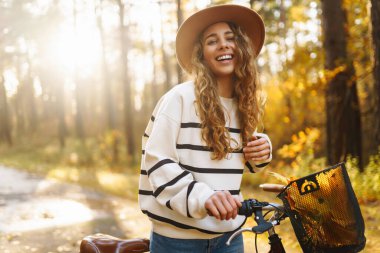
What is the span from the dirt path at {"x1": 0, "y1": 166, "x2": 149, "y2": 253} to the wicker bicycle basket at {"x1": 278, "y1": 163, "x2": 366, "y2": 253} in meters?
5.07

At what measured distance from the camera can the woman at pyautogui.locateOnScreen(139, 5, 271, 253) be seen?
2.21 m

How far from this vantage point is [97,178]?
574 inches

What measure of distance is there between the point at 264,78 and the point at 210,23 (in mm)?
6467

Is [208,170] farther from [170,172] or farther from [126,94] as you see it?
[126,94]

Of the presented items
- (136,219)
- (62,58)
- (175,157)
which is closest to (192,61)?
(175,157)

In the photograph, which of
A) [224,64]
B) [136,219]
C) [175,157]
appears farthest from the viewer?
[136,219]

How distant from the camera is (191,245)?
96.2 inches

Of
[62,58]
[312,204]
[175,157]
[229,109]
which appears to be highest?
[62,58]

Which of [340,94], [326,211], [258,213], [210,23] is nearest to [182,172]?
[258,213]

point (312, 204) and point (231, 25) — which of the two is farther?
point (231, 25)

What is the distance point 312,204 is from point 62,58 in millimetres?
28027

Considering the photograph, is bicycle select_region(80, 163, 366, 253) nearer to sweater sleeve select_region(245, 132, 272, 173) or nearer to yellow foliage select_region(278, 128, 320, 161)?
sweater sleeve select_region(245, 132, 272, 173)

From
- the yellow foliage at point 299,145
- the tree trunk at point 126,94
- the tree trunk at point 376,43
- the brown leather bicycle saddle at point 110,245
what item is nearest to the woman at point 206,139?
the brown leather bicycle saddle at point 110,245

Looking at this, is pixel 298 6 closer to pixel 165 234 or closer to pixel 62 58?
pixel 62 58
